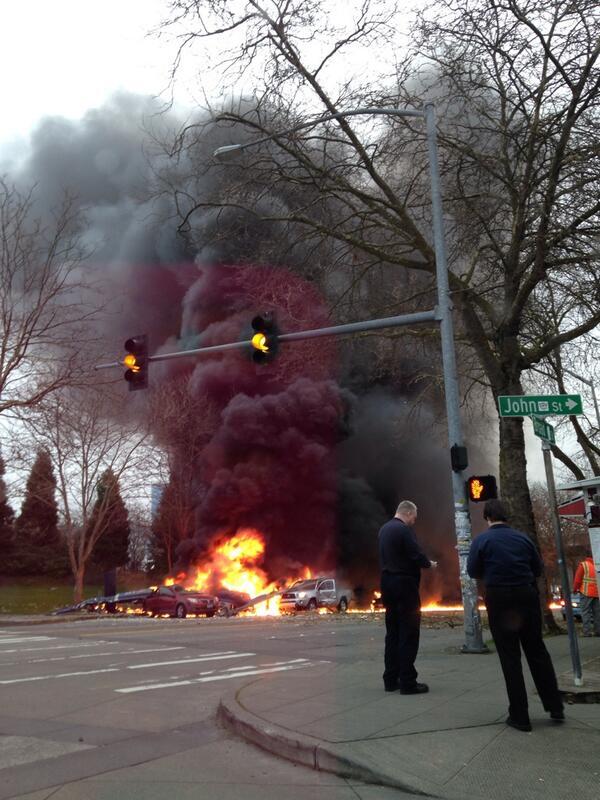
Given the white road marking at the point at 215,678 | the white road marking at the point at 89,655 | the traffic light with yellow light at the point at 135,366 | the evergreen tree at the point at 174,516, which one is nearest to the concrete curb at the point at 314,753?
the white road marking at the point at 215,678

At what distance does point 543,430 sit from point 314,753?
392 cm

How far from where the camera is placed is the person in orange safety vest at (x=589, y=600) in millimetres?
13125

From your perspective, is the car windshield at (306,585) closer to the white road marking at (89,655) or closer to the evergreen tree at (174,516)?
the evergreen tree at (174,516)

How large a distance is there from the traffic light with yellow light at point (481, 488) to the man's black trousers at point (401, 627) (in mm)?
3794

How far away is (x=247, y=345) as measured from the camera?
39.7 ft

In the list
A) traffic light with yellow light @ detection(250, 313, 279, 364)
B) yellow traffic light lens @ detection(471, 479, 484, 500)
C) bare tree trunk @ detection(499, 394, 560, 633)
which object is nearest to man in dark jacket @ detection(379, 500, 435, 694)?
yellow traffic light lens @ detection(471, 479, 484, 500)

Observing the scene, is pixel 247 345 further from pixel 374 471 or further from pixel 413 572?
pixel 374 471

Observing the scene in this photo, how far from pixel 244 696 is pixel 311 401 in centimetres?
3144

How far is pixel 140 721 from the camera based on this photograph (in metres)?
6.38

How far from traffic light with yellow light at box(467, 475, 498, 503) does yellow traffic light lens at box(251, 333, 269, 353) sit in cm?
391

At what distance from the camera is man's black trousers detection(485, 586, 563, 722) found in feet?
17.6

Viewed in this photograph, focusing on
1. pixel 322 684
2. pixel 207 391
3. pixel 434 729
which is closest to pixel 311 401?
pixel 207 391

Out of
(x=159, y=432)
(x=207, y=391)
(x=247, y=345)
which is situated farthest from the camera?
(x=207, y=391)

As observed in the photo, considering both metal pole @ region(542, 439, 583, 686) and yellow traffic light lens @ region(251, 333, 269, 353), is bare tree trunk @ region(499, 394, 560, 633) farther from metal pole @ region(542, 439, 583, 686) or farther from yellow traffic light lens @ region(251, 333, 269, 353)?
metal pole @ region(542, 439, 583, 686)
